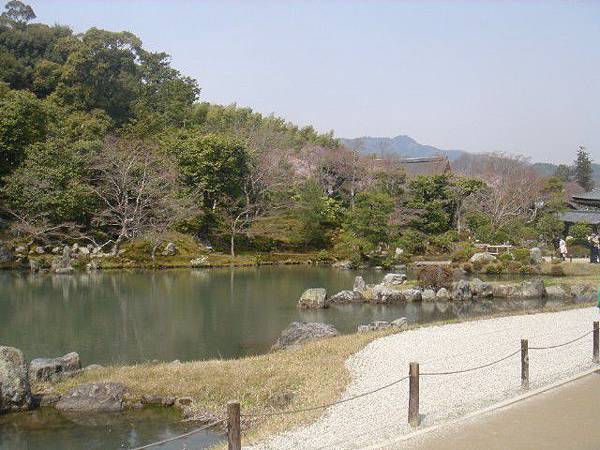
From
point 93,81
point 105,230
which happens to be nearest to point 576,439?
point 105,230

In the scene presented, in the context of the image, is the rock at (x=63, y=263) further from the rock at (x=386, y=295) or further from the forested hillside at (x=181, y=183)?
the rock at (x=386, y=295)

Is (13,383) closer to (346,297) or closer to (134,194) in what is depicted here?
(346,297)

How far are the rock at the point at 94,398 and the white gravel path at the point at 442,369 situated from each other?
3.94 meters

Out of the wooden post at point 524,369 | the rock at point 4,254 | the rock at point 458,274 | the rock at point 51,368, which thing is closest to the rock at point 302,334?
the rock at point 51,368

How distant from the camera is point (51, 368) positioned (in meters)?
11.1

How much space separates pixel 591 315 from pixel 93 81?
1543 inches

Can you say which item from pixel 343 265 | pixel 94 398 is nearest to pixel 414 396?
pixel 94 398

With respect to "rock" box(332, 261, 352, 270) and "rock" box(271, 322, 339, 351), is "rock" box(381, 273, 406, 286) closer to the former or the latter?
"rock" box(332, 261, 352, 270)

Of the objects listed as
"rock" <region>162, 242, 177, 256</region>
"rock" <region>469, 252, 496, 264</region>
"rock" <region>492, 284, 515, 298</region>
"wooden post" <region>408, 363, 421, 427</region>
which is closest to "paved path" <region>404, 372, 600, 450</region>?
"wooden post" <region>408, 363, 421, 427</region>

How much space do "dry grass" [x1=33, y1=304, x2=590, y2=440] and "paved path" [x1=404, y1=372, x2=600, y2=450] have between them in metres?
2.36

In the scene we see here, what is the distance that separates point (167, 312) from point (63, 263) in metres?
13.0

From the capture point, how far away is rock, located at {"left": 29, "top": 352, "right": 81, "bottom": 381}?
11.0 metres

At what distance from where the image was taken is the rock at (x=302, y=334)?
13719 millimetres

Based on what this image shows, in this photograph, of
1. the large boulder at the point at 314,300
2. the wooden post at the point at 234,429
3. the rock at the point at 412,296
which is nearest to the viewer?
the wooden post at the point at 234,429
